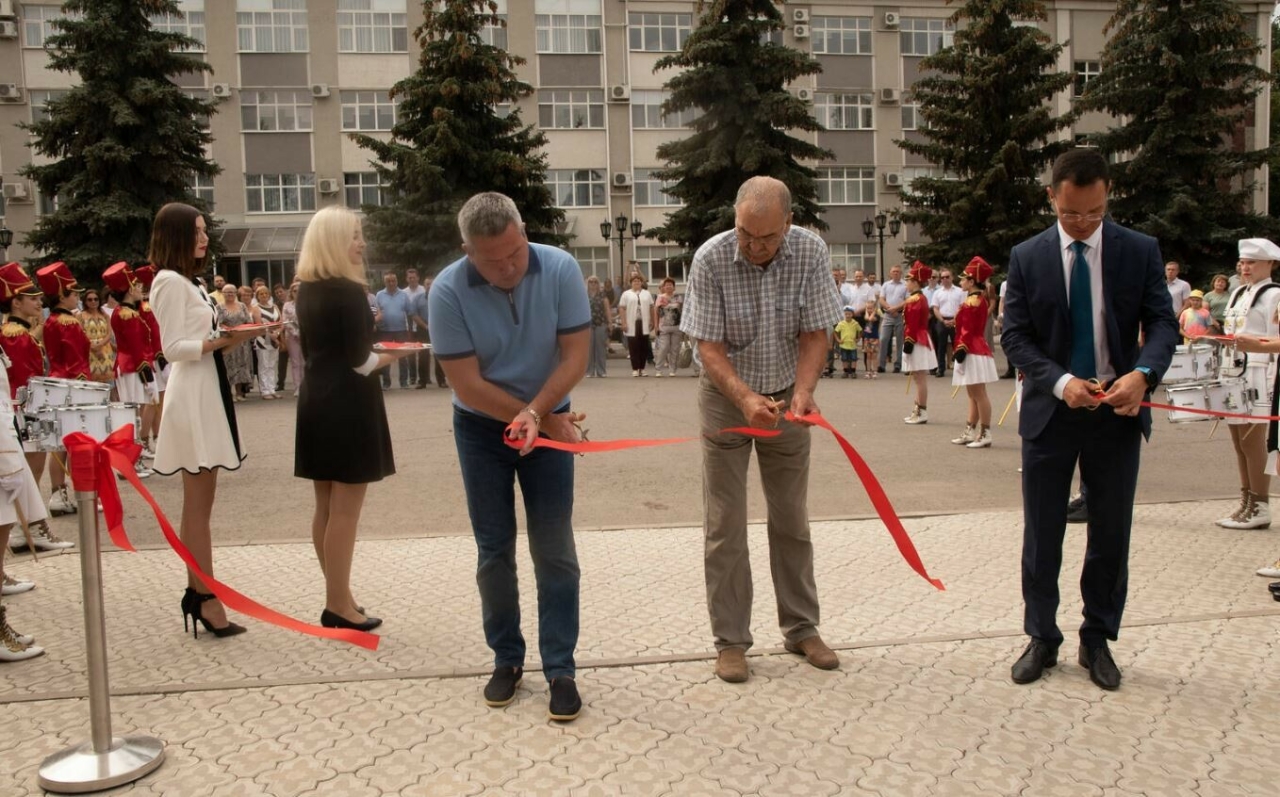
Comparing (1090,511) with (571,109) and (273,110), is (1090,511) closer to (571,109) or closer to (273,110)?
(571,109)

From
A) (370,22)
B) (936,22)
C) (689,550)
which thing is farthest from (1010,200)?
(689,550)

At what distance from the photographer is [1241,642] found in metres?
5.15

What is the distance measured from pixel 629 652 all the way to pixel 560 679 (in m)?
0.78

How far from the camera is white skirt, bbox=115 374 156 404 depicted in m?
11.3

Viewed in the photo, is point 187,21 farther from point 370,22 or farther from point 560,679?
point 560,679

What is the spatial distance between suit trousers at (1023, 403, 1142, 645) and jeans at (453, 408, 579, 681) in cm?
205

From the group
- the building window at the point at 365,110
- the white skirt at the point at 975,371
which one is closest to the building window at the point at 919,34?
the building window at the point at 365,110

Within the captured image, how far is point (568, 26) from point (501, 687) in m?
42.7

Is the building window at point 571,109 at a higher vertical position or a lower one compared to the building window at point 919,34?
lower

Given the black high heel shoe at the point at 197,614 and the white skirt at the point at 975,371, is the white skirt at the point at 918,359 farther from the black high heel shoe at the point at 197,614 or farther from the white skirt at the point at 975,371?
the black high heel shoe at the point at 197,614

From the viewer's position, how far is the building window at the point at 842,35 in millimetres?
45625

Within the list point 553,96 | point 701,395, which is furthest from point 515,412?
point 553,96

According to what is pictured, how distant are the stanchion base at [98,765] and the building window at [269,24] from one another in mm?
42238

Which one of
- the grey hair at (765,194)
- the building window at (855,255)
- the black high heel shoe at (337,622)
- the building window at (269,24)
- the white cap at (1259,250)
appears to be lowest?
the black high heel shoe at (337,622)
